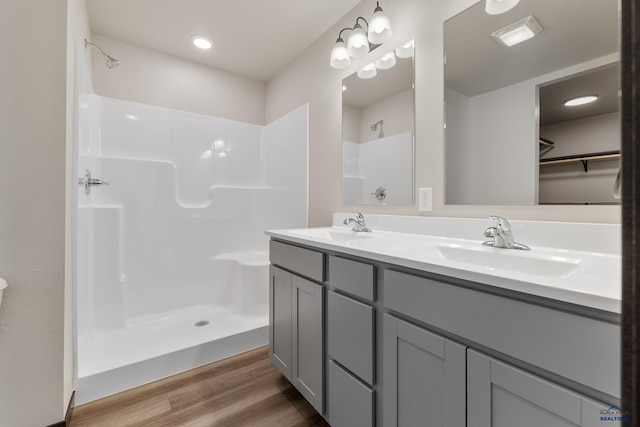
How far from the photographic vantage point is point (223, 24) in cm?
199

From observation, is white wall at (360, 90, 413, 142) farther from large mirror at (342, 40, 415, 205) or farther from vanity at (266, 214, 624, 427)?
vanity at (266, 214, 624, 427)

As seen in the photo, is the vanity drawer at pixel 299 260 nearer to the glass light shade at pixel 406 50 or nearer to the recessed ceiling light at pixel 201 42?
the glass light shade at pixel 406 50

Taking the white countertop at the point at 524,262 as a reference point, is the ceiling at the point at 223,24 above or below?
above

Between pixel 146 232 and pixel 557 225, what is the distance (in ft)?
8.53

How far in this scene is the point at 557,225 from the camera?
0.99 metres

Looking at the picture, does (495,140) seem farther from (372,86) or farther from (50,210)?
(50,210)

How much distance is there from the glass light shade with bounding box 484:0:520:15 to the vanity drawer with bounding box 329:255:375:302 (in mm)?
1179

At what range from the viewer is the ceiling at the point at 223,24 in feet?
5.95

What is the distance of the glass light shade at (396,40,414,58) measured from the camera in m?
1.49

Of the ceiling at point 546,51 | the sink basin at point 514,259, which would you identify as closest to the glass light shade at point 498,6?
the ceiling at point 546,51

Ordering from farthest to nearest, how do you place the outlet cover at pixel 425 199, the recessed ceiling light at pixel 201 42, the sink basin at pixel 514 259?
the recessed ceiling light at pixel 201 42, the outlet cover at pixel 425 199, the sink basin at pixel 514 259

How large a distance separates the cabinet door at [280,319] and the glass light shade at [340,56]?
4.35ft

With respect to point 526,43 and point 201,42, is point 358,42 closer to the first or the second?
point 526,43

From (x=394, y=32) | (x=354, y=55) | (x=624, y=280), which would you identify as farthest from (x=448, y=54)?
(x=624, y=280)
